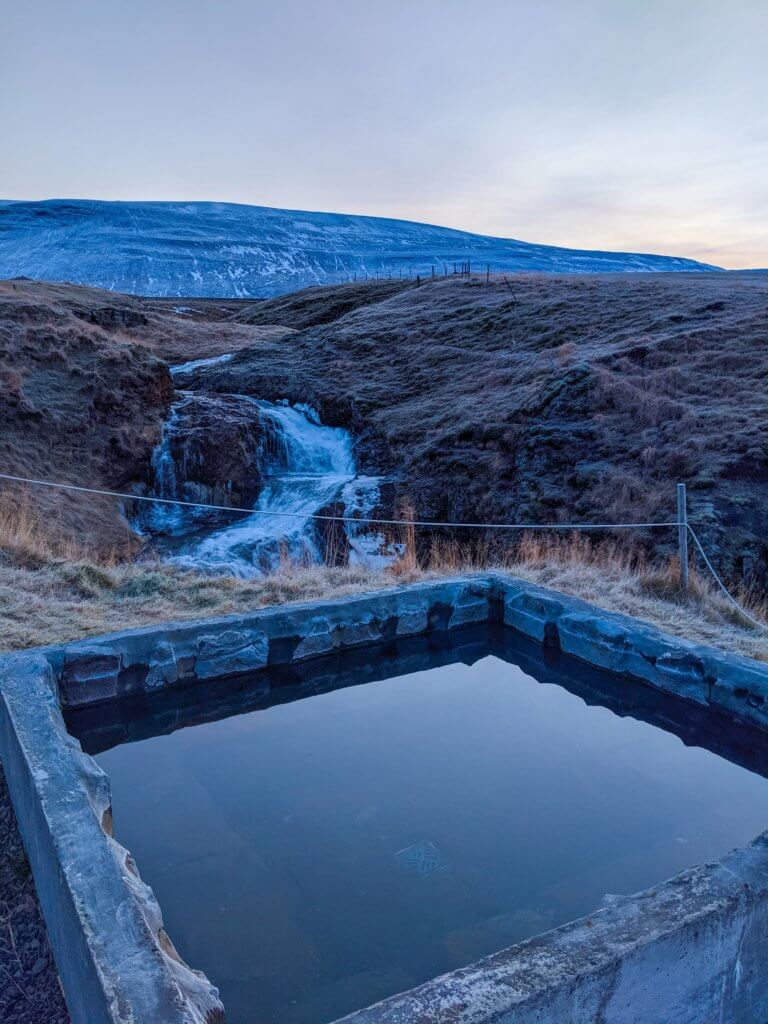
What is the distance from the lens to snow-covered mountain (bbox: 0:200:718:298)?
299ft

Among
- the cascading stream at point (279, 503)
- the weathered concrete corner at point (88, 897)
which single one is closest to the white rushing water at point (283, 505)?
the cascading stream at point (279, 503)

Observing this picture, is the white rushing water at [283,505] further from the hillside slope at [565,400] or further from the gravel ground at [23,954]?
the gravel ground at [23,954]

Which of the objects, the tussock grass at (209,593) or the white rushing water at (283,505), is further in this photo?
the white rushing water at (283,505)

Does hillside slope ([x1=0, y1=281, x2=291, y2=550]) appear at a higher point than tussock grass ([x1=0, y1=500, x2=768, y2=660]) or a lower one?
higher

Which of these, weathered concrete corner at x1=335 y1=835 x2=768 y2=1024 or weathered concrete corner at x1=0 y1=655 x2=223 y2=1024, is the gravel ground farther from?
weathered concrete corner at x1=335 y1=835 x2=768 y2=1024

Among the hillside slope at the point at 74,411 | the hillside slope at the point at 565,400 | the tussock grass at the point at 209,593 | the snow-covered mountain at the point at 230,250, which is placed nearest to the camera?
the tussock grass at the point at 209,593

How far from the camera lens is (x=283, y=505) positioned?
1534 centimetres

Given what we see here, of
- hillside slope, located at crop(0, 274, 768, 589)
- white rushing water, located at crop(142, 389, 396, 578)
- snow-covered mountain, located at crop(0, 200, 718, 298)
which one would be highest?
snow-covered mountain, located at crop(0, 200, 718, 298)

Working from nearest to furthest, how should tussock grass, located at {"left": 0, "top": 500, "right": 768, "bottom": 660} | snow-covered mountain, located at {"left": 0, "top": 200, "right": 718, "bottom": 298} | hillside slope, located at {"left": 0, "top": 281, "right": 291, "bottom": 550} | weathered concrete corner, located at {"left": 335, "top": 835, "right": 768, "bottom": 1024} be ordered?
1. weathered concrete corner, located at {"left": 335, "top": 835, "right": 768, "bottom": 1024}
2. tussock grass, located at {"left": 0, "top": 500, "right": 768, "bottom": 660}
3. hillside slope, located at {"left": 0, "top": 281, "right": 291, "bottom": 550}
4. snow-covered mountain, located at {"left": 0, "top": 200, "right": 718, "bottom": 298}

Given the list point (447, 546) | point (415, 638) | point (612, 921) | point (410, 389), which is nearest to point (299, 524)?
point (447, 546)

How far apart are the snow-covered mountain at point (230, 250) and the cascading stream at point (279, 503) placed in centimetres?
6898

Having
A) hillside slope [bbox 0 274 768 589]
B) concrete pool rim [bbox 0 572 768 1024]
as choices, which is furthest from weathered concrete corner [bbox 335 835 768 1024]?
hillside slope [bbox 0 274 768 589]

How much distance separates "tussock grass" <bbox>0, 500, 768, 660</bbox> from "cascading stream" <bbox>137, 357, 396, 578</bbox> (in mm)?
3402

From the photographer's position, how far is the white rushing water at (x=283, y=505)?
12883 mm
